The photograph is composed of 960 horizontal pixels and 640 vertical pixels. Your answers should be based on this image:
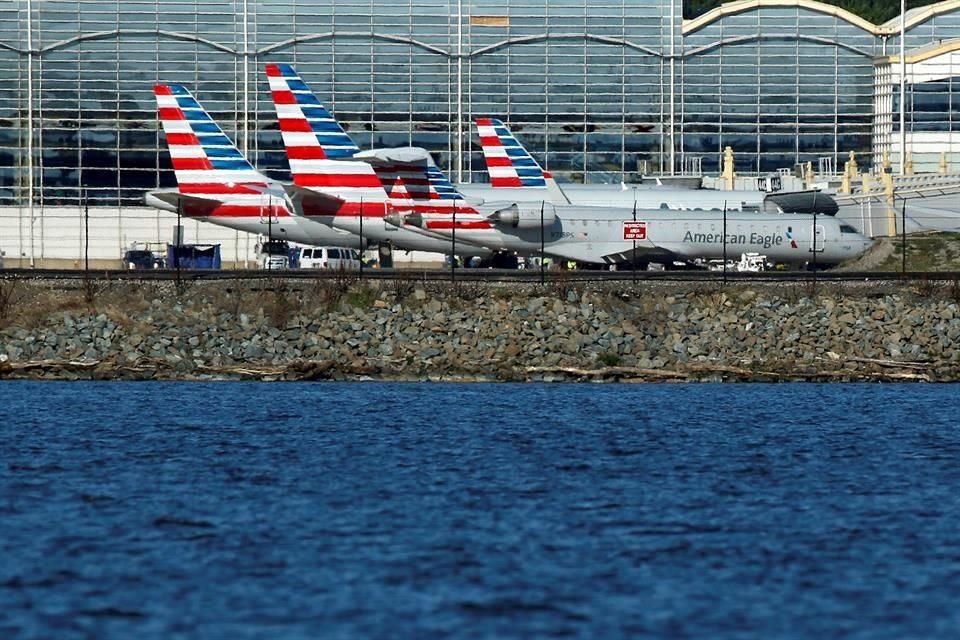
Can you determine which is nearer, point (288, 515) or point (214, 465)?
point (288, 515)

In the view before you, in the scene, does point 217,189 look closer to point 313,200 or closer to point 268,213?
point 268,213

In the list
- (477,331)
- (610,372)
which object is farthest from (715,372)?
(477,331)

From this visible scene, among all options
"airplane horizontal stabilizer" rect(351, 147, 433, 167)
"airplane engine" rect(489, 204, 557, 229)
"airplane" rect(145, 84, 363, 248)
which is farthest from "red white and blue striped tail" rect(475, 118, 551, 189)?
"airplane horizontal stabilizer" rect(351, 147, 433, 167)

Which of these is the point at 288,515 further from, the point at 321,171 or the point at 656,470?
the point at 321,171

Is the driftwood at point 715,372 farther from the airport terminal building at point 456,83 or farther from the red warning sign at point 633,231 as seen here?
the airport terminal building at point 456,83

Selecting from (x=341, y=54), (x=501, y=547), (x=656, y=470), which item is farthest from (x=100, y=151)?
(x=501, y=547)

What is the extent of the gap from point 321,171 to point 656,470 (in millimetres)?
40347

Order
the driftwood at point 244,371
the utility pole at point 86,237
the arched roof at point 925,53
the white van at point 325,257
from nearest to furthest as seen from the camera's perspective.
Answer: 1. the driftwood at point 244,371
2. the utility pole at point 86,237
3. the white van at point 325,257
4. the arched roof at point 925,53

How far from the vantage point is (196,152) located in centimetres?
8125

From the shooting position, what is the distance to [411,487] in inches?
1235

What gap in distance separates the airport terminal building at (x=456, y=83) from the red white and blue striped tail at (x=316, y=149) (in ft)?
98.3

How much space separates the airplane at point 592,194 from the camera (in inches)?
3199

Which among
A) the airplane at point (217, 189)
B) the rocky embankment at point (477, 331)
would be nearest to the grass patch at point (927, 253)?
the rocky embankment at point (477, 331)

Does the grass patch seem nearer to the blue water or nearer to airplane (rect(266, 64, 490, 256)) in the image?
airplane (rect(266, 64, 490, 256))
